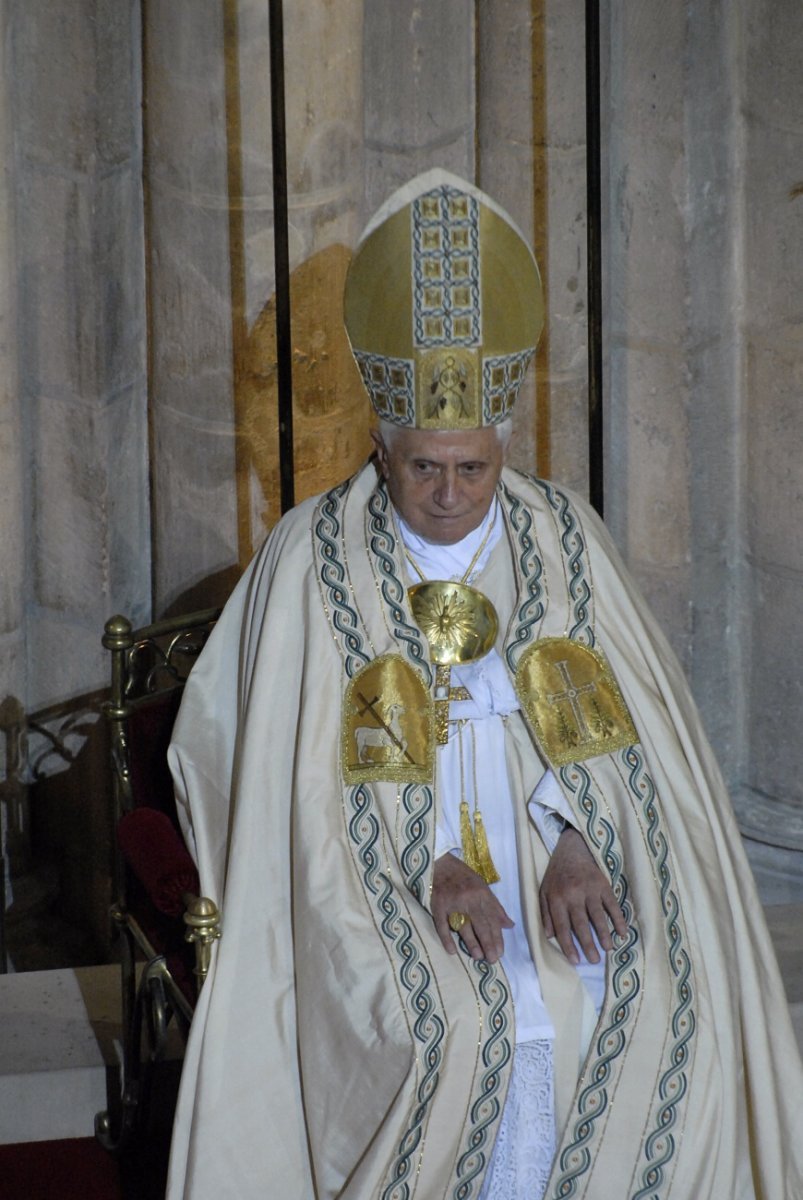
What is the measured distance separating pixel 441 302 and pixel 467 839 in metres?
1.01

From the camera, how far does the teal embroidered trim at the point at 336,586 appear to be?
12.7 ft

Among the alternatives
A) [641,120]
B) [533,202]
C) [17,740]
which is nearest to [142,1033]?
[17,740]

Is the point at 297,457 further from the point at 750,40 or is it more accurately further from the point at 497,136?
the point at 750,40

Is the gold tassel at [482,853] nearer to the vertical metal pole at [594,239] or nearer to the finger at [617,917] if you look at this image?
the finger at [617,917]

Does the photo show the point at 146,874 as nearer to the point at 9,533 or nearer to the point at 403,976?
the point at 403,976

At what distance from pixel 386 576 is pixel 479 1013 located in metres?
0.87

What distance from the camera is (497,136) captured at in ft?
17.3

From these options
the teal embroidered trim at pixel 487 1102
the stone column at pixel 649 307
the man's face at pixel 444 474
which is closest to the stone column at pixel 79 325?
the stone column at pixel 649 307

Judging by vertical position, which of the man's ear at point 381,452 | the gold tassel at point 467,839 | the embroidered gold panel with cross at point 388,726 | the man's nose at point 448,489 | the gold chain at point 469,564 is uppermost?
the man's ear at point 381,452

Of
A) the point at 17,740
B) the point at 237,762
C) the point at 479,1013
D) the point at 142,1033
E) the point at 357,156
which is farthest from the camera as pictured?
the point at 17,740

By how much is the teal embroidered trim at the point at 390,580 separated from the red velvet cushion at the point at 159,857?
599mm

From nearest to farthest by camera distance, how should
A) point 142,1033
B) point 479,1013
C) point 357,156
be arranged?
point 479,1013
point 142,1033
point 357,156

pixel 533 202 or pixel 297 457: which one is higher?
pixel 533 202

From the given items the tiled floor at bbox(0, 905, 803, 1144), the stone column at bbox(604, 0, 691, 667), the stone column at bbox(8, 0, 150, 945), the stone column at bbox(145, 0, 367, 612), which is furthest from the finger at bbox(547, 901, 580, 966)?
the stone column at bbox(8, 0, 150, 945)
